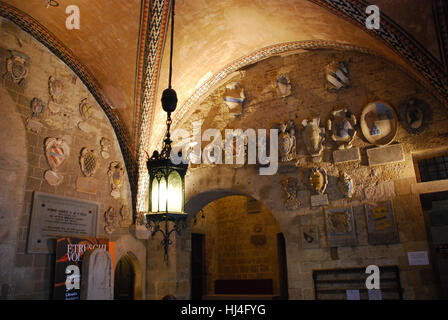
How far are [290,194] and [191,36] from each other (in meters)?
2.78

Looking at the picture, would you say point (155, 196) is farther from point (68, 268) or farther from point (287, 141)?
point (287, 141)

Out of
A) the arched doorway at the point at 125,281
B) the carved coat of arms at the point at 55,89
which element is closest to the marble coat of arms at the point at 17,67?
the carved coat of arms at the point at 55,89

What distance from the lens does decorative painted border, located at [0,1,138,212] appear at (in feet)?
14.9

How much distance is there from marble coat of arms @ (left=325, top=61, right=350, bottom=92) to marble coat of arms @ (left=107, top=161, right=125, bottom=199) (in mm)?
3518

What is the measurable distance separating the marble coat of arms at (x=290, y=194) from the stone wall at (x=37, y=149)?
258cm

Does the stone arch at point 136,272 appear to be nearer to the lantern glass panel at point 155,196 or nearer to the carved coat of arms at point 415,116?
the lantern glass panel at point 155,196

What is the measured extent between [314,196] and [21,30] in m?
4.54

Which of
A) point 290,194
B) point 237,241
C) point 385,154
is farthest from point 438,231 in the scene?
point 237,241

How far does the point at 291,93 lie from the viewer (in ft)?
18.4

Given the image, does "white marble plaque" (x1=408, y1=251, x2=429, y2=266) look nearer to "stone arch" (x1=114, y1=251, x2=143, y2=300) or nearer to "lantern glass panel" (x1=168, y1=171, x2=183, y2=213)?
"lantern glass panel" (x1=168, y1=171, x2=183, y2=213)

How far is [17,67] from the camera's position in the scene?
454 centimetres

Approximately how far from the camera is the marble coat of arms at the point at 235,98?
236 inches
